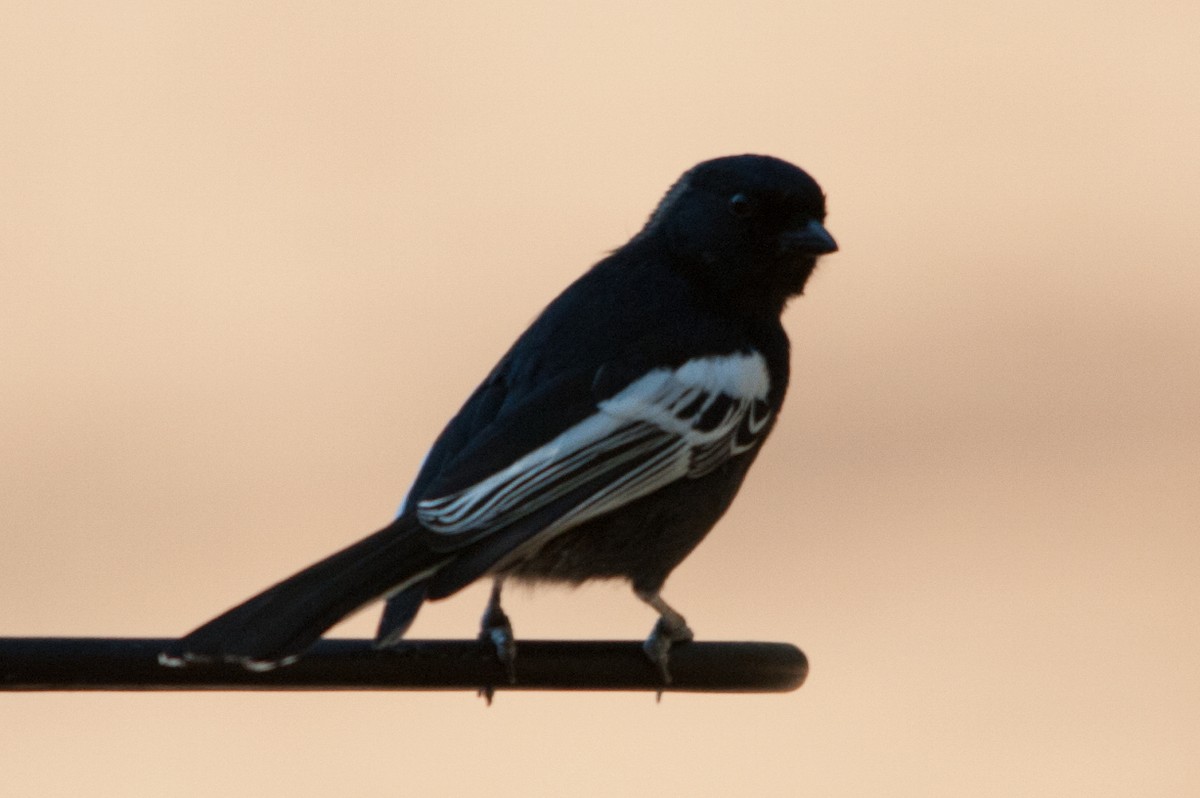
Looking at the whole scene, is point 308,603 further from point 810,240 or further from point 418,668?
point 810,240

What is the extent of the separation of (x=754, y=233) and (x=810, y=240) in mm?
159

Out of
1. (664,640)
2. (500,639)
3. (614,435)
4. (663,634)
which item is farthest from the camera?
(614,435)

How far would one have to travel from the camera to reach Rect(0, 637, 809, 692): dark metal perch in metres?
2.46

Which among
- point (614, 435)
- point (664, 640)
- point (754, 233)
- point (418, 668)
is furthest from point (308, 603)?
point (754, 233)

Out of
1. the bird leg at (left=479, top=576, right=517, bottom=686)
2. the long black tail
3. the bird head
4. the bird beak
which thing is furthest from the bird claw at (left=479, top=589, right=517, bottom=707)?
the bird beak

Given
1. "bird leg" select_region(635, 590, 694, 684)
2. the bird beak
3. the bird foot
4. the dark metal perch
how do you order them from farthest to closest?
the bird beak, "bird leg" select_region(635, 590, 694, 684), the bird foot, the dark metal perch

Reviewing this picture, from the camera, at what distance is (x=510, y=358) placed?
4.30 m

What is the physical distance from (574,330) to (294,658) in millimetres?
1689

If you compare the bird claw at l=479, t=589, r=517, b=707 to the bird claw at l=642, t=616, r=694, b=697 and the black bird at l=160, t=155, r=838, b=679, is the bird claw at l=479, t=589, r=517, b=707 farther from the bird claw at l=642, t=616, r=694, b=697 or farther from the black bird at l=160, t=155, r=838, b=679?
the bird claw at l=642, t=616, r=694, b=697

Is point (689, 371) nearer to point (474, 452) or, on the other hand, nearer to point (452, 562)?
point (474, 452)

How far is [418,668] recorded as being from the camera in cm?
283

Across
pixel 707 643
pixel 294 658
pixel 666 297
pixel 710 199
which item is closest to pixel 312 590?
pixel 294 658

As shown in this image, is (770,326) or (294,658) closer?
(294,658)

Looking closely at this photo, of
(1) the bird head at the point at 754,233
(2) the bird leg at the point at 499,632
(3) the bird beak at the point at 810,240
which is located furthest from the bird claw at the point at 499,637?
(3) the bird beak at the point at 810,240
